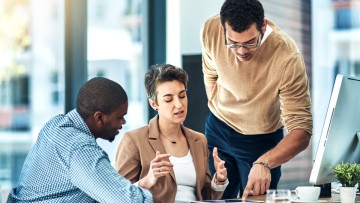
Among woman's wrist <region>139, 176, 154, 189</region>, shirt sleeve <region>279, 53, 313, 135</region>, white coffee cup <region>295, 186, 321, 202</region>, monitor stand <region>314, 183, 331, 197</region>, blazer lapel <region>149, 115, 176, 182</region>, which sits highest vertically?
shirt sleeve <region>279, 53, 313, 135</region>

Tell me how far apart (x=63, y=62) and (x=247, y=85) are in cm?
175

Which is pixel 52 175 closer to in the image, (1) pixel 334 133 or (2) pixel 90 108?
(2) pixel 90 108

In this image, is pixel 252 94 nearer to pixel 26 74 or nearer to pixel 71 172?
pixel 71 172

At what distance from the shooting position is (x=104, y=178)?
218cm

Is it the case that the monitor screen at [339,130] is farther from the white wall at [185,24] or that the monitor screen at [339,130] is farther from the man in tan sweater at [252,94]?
the white wall at [185,24]

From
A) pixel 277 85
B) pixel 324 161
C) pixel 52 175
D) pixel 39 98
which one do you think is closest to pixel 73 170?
pixel 52 175

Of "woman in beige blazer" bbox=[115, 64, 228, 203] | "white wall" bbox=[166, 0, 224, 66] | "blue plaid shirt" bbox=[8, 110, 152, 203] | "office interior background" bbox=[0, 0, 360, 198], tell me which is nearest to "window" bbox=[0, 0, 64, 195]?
"office interior background" bbox=[0, 0, 360, 198]

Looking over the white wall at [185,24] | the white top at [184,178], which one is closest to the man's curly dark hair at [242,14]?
the white top at [184,178]

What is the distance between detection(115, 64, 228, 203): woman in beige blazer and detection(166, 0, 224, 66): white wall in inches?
83.0

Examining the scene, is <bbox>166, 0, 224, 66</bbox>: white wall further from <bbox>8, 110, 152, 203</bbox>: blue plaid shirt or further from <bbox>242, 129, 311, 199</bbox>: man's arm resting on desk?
<bbox>8, 110, 152, 203</bbox>: blue plaid shirt

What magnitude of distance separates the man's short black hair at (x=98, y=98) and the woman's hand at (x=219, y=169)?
64 cm

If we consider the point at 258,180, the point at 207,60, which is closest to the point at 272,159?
the point at 258,180

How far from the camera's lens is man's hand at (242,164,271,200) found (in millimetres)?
2900

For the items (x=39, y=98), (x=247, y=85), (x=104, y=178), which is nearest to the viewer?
(x=104, y=178)
